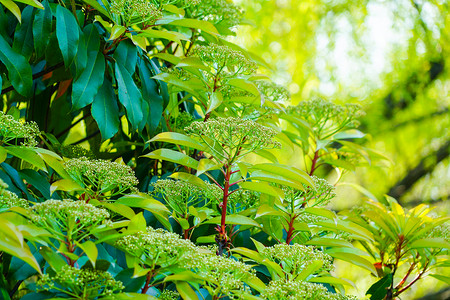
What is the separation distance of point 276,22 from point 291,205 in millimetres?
2743

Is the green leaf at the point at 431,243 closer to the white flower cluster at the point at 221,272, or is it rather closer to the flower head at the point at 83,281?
the white flower cluster at the point at 221,272

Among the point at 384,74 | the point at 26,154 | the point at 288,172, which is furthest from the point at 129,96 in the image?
the point at 384,74

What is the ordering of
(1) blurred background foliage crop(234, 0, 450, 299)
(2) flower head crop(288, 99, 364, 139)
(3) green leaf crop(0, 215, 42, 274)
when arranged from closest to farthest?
(3) green leaf crop(0, 215, 42, 274), (2) flower head crop(288, 99, 364, 139), (1) blurred background foliage crop(234, 0, 450, 299)

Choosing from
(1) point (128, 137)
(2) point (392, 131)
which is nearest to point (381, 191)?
(2) point (392, 131)

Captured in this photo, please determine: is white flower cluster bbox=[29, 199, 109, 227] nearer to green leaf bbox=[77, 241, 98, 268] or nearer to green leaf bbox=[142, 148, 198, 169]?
green leaf bbox=[77, 241, 98, 268]

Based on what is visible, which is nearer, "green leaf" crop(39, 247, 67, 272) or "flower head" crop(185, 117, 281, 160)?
"green leaf" crop(39, 247, 67, 272)

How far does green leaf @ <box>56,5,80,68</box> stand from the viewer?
107 centimetres

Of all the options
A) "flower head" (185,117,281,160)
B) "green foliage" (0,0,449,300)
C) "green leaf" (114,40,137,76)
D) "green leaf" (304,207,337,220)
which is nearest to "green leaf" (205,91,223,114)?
"green foliage" (0,0,449,300)

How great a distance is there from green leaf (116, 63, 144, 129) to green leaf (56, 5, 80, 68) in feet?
0.39

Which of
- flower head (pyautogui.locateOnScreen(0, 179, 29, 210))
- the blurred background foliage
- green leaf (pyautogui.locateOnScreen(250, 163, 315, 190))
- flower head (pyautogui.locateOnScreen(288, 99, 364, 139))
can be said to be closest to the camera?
flower head (pyautogui.locateOnScreen(0, 179, 29, 210))

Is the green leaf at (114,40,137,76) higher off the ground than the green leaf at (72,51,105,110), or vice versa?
the green leaf at (114,40,137,76)

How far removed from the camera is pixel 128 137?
4.85 feet

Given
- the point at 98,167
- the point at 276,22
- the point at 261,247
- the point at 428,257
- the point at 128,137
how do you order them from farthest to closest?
the point at 276,22
the point at 128,137
the point at 428,257
the point at 261,247
the point at 98,167

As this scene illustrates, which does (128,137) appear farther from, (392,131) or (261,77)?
(392,131)
